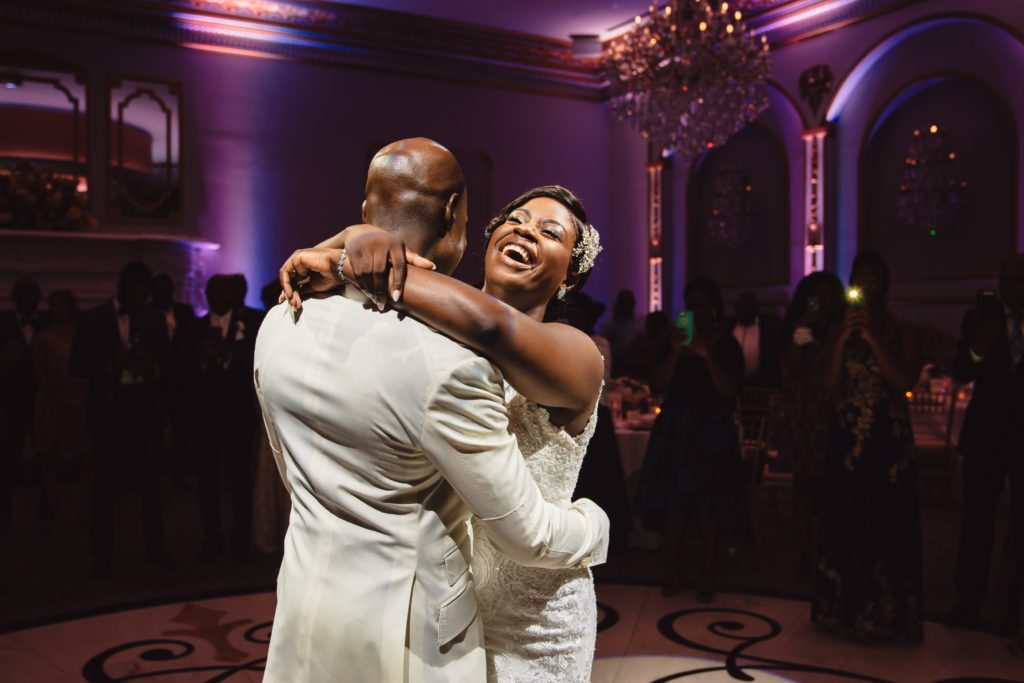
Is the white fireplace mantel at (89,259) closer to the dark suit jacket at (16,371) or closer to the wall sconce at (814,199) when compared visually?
the dark suit jacket at (16,371)

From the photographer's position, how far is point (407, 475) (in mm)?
1138

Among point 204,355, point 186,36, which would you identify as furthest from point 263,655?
point 186,36

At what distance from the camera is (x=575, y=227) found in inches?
58.8

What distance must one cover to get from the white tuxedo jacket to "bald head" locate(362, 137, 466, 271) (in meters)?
0.14

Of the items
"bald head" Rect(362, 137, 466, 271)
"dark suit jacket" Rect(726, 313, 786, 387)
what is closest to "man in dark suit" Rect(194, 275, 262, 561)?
"bald head" Rect(362, 137, 466, 271)

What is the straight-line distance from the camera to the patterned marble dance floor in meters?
3.16

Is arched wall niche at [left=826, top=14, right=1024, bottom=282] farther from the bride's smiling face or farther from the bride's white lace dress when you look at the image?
the bride's white lace dress

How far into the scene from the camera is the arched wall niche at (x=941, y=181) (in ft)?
21.9

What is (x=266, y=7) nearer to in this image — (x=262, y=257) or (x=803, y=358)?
(x=262, y=257)

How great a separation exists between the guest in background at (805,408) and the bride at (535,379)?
9.22 ft

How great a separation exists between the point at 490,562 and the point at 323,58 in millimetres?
8275

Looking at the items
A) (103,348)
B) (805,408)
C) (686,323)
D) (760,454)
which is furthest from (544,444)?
(760,454)

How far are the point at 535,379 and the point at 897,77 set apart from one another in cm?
729

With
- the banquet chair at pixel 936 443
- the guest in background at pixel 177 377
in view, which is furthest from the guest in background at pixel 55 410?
the banquet chair at pixel 936 443
